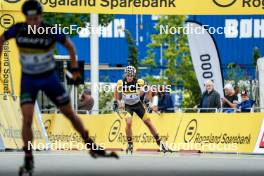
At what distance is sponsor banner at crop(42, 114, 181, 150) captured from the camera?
22438 mm

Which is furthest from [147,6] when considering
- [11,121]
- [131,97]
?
[11,121]

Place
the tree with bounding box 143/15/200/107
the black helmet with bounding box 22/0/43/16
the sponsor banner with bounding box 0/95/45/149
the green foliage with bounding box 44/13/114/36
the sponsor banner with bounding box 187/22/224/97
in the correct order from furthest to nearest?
the tree with bounding box 143/15/200/107 < the green foliage with bounding box 44/13/114/36 < the sponsor banner with bounding box 187/22/224/97 < the sponsor banner with bounding box 0/95/45/149 < the black helmet with bounding box 22/0/43/16

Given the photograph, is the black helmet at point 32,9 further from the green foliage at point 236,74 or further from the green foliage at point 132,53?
the green foliage at point 132,53

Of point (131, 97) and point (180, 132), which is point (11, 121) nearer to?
point (131, 97)

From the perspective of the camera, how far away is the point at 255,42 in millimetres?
47750

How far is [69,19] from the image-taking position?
40719mm

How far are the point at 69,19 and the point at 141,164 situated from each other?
76.6ft

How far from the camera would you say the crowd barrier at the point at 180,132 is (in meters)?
21.4

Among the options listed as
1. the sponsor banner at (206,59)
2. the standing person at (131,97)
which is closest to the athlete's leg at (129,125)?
the standing person at (131,97)

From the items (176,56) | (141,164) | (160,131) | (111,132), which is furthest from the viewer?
(176,56)

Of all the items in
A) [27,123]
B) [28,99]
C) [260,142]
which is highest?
[28,99]

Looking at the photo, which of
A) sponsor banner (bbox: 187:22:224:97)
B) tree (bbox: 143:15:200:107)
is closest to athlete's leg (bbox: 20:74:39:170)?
sponsor banner (bbox: 187:22:224:97)

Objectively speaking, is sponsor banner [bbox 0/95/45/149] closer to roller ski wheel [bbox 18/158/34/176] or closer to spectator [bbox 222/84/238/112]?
spectator [bbox 222/84/238/112]

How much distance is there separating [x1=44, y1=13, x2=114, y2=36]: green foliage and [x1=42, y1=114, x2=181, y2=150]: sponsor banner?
16352 mm
